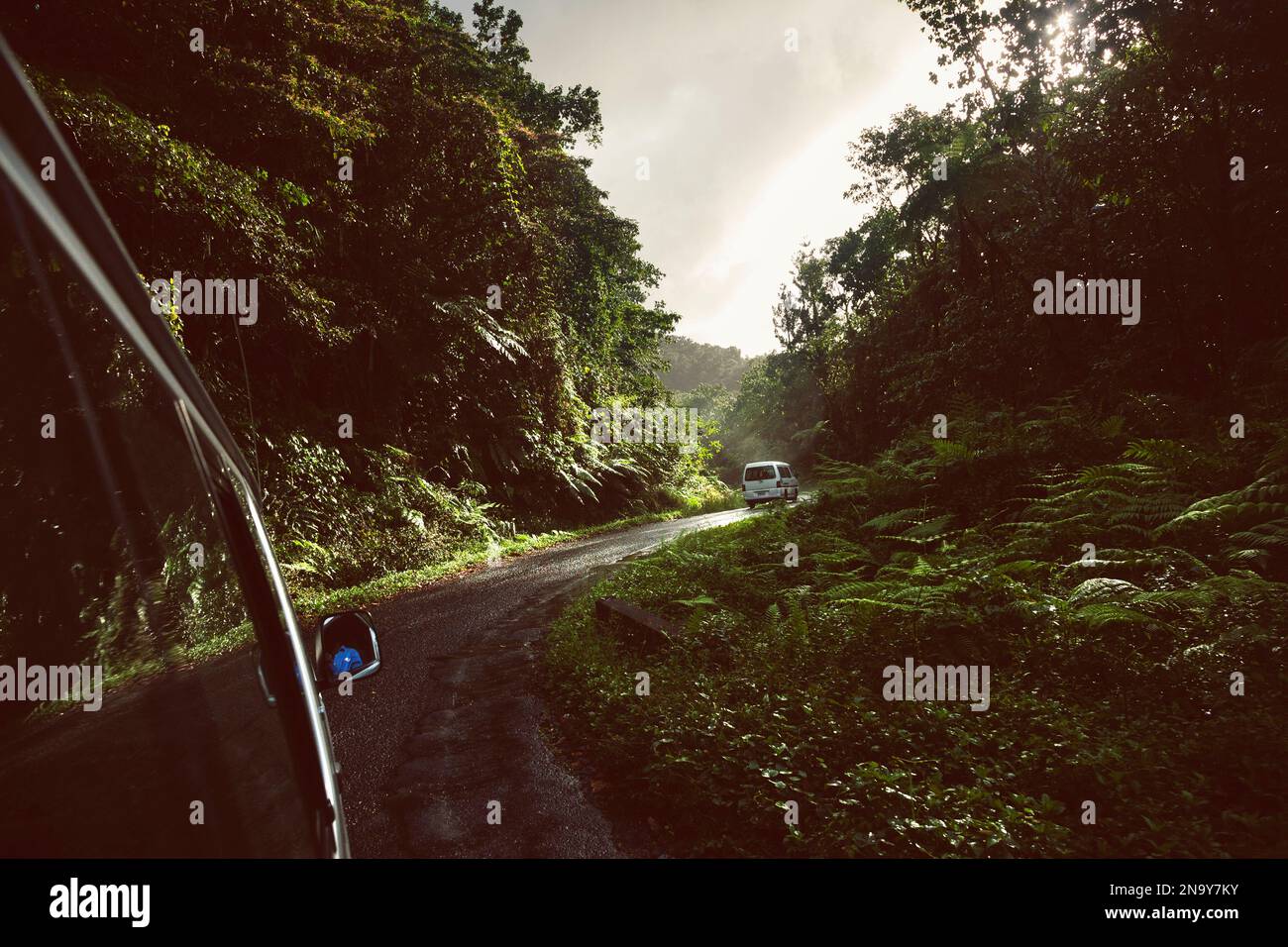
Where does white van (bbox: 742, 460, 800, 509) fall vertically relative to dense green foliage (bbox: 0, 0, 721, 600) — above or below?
below

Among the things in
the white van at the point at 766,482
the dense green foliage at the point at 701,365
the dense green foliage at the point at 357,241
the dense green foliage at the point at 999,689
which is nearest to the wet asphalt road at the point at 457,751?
the dense green foliage at the point at 999,689

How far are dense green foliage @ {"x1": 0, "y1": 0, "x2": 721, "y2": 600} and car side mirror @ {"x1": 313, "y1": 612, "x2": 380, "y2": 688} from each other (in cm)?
815

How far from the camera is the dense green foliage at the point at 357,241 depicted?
874cm

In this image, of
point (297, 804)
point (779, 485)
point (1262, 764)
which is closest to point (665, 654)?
point (1262, 764)

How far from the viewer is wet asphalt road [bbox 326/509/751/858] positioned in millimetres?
3521

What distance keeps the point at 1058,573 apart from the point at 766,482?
17.9 metres

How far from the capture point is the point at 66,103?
704cm

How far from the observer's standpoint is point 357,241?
1534cm

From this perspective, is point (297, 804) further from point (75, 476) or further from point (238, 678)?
point (75, 476)

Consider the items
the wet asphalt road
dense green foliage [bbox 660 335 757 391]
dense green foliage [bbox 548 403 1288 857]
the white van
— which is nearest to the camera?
dense green foliage [bbox 548 403 1288 857]

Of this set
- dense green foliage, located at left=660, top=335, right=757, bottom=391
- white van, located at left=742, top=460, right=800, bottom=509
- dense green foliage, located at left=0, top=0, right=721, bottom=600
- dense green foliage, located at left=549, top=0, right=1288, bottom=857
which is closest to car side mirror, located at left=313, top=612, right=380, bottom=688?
dense green foliage, located at left=549, top=0, right=1288, bottom=857

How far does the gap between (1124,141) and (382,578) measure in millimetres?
14909

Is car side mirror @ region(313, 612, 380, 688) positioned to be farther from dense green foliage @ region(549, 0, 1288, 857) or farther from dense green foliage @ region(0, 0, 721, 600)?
dense green foliage @ region(0, 0, 721, 600)

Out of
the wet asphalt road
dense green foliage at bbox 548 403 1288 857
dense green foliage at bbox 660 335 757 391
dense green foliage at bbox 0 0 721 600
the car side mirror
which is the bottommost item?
the wet asphalt road
